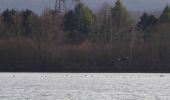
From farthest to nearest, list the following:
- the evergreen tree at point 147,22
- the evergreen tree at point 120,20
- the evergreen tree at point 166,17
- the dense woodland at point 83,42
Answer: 1. the evergreen tree at point 147,22
2. the evergreen tree at point 120,20
3. the evergreen tree at point 166,17
4. the dense woodland at point 83,42

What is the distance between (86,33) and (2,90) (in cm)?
5877

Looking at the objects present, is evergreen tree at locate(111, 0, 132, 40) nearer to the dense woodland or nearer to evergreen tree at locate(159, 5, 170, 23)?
the dense woodland

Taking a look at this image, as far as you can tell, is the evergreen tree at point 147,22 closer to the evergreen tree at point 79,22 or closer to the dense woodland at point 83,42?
the dense woodland at point 83,42

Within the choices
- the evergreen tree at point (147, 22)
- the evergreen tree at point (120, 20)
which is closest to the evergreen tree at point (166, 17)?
the evergreen tree at point (147, 22)

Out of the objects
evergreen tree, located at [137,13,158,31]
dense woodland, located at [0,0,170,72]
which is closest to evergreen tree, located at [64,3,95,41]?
dense woodland, located at [0,0,170,72]

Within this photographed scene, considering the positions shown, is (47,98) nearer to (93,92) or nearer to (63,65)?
(93,92)

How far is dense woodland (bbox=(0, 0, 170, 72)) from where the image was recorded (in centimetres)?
9650

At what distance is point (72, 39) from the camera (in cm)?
10550

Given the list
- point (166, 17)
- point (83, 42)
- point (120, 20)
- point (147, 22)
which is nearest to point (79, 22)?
point (83, 42)

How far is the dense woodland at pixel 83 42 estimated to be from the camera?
96.5 meters

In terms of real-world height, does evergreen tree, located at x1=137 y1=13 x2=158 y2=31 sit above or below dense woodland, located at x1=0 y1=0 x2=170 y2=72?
above

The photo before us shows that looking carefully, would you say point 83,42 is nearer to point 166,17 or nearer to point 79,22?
point 79,22

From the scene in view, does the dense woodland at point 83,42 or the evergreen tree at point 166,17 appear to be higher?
the evergreen tree at point 166,17

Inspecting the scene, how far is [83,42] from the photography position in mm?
104438
